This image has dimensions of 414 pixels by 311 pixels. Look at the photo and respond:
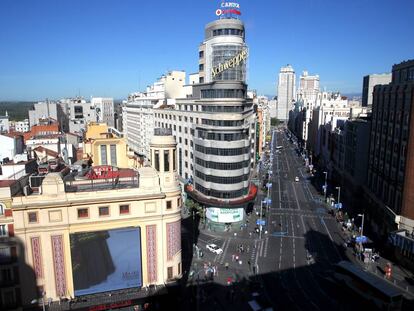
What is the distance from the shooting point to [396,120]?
67125mm

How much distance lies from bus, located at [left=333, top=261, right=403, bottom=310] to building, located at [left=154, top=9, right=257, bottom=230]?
27.9 metres

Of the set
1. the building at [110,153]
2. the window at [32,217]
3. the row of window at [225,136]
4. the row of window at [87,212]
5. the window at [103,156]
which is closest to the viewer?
the window at [32,217]

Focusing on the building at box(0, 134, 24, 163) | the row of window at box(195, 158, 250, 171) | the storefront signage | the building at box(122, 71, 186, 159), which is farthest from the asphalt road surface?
the building at box(122, 71, 186, 159)

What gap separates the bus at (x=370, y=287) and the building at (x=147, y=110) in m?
66.1

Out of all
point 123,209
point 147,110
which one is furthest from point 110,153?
point 147,110

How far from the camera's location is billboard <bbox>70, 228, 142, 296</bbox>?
40.7 m

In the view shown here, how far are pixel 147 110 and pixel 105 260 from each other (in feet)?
269

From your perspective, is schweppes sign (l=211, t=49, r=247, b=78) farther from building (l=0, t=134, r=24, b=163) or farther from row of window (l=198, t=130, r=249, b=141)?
building (l=0, t=134, r=24, b=163)

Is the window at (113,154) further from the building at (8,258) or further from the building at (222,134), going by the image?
the building at (8,258)

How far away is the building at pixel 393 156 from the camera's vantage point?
60188 millimetres

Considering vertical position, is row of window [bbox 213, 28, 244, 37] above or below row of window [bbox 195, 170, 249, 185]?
above

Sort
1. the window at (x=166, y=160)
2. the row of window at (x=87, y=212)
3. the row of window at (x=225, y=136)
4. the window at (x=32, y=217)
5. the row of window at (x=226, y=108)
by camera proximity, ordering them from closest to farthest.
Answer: the window at (x=32, y=217) → the row of window at (x=87, y=212) → the window at (x=166, y=160) → the row of window at (x=226, y=108) → the row of window at (x=225, y=136)


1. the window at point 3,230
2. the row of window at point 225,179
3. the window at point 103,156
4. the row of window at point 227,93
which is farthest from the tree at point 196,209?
the window at point 3,230

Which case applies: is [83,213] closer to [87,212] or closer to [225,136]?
[87,212]
